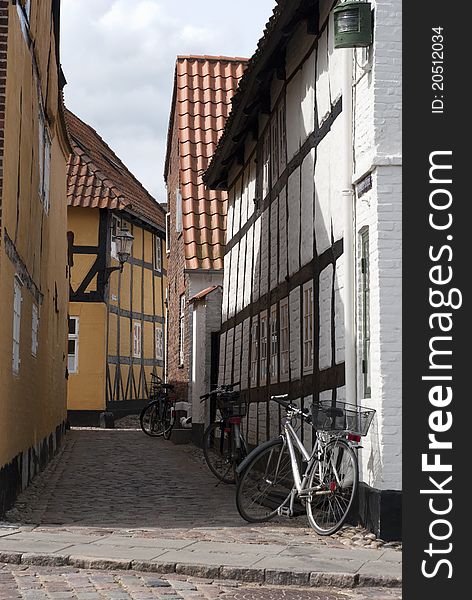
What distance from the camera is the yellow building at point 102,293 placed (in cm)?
3070

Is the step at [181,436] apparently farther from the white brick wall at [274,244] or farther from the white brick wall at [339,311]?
the white brick wall at [339,311]

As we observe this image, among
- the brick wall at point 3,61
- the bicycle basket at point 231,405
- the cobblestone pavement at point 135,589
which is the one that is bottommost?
the cobblestone pavement at point 135,589

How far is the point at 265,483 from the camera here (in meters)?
10.3

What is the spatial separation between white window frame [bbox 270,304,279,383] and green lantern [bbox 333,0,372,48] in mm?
5779

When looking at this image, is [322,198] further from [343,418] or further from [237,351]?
[237,351]

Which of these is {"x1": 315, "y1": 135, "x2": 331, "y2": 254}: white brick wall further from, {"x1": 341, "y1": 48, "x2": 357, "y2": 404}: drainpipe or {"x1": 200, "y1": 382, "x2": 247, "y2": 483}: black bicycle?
{"x1": 200, "y1": 382, "x2": 247, "y2": 483}: black bicycle

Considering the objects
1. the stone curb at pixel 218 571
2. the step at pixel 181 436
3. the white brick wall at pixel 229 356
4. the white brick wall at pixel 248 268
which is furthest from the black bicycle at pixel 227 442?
the step at pixel 181 436

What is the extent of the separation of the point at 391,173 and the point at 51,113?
28.1 ft

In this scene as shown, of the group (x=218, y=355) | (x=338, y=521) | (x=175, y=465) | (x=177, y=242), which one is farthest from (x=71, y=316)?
(x=338, y=521)

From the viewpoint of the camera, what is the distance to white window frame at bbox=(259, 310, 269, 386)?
15536 mm

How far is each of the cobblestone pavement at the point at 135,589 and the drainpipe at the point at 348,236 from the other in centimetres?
287

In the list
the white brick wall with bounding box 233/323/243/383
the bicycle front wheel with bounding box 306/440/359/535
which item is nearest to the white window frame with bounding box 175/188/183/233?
the white brick wall with bounding box 233/323/243/383

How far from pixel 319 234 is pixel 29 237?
148 inches

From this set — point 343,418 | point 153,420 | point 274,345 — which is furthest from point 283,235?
point 153,420
